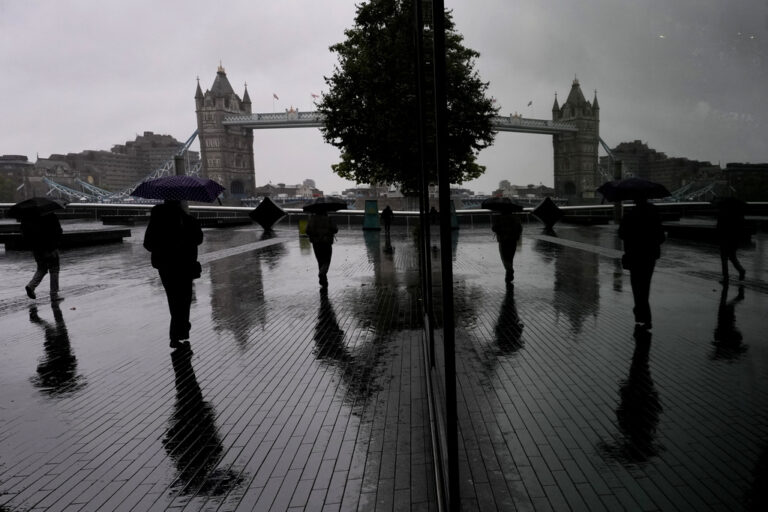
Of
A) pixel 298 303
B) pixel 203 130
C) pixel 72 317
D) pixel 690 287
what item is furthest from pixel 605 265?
pixel 203 130

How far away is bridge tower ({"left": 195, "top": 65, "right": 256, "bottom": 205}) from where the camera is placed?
383 feet

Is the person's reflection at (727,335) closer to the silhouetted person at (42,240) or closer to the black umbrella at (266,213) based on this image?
the silhouetted person at (42,240)

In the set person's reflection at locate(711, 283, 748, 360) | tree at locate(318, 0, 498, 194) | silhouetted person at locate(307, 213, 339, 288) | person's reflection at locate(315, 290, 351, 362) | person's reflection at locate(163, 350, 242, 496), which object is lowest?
person's reflection at locate(163, 350, 242, 496)

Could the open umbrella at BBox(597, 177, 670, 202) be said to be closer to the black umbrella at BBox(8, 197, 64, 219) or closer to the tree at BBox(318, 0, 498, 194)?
the black umbrella at BBox(8, 197, 64, 219)

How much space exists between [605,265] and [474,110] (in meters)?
11.6

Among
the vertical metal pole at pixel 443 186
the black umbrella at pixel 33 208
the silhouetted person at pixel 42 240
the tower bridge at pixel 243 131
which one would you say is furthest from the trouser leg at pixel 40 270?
the tower bridge at pixel 243 131

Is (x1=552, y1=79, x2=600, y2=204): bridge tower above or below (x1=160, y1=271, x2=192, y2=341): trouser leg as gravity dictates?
above

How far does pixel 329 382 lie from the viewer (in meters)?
5.06

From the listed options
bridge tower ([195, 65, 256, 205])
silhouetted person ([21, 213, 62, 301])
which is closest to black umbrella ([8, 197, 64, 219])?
silhouetted person ([21, 213, 62, 301])

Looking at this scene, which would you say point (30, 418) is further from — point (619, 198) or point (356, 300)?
point (619, 198)

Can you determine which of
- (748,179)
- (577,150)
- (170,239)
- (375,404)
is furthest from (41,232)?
(577,150)

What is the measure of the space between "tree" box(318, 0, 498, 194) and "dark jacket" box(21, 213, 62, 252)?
1363 cm

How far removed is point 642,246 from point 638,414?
312 centimetres

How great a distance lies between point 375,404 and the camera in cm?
447
